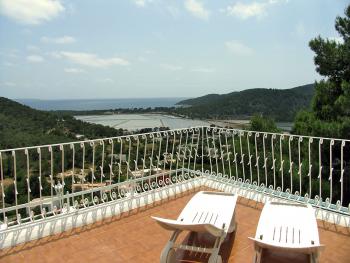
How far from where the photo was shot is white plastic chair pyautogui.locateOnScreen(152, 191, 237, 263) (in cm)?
290

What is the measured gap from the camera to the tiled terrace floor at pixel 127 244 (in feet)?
11.0

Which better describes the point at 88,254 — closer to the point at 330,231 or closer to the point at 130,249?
the point at 130,249

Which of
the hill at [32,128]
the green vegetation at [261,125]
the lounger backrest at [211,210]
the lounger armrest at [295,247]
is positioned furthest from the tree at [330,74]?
the hill at [32,128]

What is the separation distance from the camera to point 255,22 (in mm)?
10945

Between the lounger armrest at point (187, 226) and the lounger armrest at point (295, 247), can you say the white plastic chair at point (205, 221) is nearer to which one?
the lounger armrest at point (187, 226)

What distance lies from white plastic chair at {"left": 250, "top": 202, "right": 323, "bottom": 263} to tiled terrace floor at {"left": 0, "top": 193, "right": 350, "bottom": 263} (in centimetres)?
39

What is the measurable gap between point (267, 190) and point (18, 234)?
365cm

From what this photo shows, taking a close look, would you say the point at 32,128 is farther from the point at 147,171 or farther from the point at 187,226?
the point at 187,226

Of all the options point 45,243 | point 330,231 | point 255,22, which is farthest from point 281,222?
point 255,22

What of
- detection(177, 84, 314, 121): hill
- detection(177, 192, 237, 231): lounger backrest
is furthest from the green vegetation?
detection(177, 84, 314, 121): hill

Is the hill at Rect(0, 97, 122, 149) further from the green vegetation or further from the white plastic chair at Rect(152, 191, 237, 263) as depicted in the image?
the white plastic chair at Rect(152, 191, 237, 263)

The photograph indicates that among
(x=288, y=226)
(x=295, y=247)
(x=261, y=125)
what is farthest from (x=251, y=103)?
(x=295, y=247)

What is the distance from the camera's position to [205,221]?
3387 mm

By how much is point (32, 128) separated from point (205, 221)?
2658 cm
